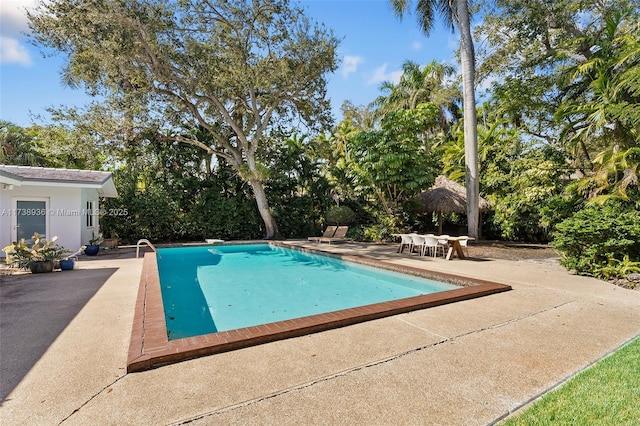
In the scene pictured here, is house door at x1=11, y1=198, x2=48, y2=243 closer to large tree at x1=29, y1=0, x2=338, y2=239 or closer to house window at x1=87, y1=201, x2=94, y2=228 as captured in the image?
house window at x1=87, y1=201, x2=94, y2=228

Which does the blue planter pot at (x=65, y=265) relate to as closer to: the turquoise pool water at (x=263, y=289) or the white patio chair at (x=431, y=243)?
the turquoise pool water at (x=263, y=289)

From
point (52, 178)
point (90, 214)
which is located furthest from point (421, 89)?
point (52, 178)

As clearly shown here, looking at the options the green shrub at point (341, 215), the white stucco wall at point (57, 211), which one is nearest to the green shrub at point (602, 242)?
the green shrub at point (341, 215)

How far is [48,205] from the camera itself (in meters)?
12.4

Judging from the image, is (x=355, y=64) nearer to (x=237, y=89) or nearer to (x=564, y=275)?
(x=237, y=89)

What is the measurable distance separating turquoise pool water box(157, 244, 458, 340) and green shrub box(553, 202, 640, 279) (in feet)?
11.3

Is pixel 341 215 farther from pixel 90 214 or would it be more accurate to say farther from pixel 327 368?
pixel 327 368

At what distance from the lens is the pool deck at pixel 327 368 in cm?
261

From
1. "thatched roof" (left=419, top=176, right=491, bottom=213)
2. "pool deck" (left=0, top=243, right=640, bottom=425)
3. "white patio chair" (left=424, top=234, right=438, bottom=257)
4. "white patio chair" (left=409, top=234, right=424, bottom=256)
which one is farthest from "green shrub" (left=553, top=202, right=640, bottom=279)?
"thatched roof" (left=419, top=176, right=491, bottom=213)

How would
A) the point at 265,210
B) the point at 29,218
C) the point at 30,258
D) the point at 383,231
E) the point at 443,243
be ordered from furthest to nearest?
the point at 265,210, the point at 383,231, the point at 29,218, the point at 443,243, the point at 30,258

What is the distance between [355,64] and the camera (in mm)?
18594

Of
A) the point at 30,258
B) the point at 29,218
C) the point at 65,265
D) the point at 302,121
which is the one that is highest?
the point at 302,121

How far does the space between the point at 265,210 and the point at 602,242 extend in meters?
14.5

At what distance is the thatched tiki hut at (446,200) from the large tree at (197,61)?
24.8 ft
